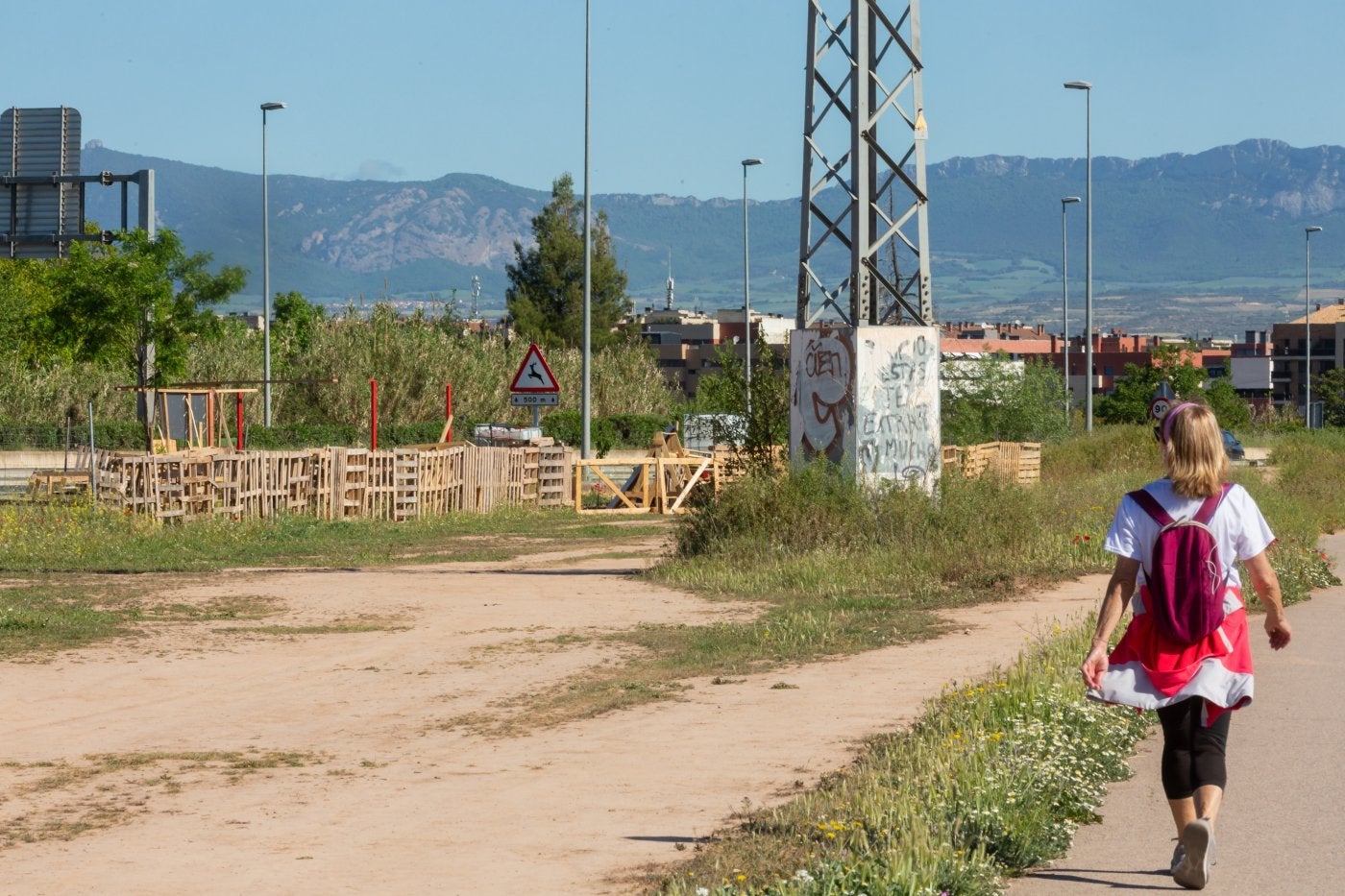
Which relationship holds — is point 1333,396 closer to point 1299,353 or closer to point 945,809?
point 1299,353

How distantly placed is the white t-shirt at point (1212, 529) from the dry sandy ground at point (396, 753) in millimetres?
1950

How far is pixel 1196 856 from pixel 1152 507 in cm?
117

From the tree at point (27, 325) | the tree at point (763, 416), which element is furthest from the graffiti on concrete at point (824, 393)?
the tree at point (27, 325)

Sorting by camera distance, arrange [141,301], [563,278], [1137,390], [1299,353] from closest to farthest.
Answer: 1. [141,301]
2. [1137,390]
3. [563,278]
4. [1299,353]

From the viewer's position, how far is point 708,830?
24.3 ft

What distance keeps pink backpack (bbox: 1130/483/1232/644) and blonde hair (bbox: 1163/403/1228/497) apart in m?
0.13

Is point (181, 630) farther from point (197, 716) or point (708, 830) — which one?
point (708, 830)

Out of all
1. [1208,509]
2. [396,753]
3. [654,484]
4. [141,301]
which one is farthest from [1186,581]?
[141,301]

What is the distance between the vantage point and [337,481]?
2834cm

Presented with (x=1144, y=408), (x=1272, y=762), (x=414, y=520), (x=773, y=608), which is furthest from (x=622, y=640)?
(x=1144, y=408)

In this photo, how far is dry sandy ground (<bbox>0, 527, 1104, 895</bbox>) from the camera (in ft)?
23.0

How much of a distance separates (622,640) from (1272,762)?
5973mm

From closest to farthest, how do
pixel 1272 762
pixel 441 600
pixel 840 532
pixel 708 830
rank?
pixel 708 830
pixel 1272 762
pixel 441 600
pixel 840 532

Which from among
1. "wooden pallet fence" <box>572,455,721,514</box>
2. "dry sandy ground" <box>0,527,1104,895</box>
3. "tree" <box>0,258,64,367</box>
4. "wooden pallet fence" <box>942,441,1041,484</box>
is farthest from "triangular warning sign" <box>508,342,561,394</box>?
"tree" <box>0,258,64,367</box>
